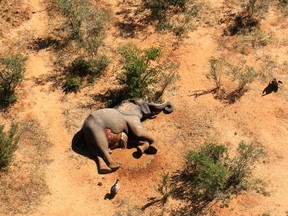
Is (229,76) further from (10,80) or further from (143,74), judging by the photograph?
(10,80)

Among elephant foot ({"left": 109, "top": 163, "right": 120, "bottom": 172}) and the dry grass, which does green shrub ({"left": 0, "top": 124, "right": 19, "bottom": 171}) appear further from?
elephant foot ({"left": 109, "top": 163, "right": 120, "bottom": 172})

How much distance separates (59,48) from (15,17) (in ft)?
9.97

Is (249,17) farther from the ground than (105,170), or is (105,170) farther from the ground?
(249,17)

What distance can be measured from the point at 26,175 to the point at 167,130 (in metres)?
5.72

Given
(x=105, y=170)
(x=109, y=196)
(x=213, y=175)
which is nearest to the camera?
A: (x=213, y=175)

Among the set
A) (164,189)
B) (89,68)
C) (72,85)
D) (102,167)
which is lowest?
(164,189)

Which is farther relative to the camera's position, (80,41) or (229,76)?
(80,41)

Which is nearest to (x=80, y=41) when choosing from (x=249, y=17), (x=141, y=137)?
(x=141, y=137)

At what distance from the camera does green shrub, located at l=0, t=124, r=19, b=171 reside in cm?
1612

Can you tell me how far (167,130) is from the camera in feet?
60.1

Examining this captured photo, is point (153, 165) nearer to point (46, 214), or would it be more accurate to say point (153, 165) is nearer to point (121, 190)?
point (121, 190)

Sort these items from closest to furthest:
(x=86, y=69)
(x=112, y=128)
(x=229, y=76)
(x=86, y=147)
Result: (x=112, y=128), (x=86, y=147), (x=86, y=69), (x=229, y=76)

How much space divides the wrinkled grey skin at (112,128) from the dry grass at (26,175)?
161 centimetres

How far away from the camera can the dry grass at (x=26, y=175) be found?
1540 centimetres
